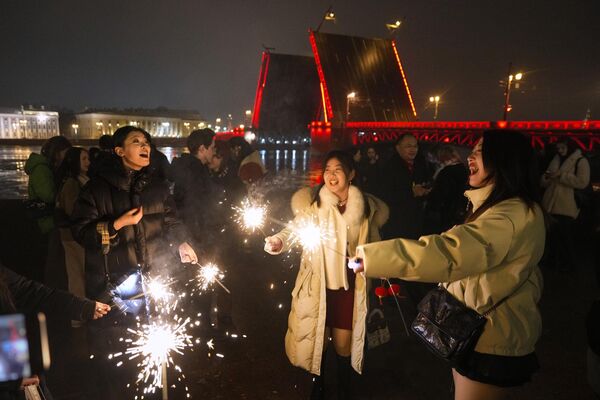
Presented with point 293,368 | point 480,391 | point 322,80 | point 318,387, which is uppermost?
point 322,80

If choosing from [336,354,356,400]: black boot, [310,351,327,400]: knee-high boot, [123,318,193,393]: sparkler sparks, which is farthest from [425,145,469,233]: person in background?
[123,318,193,393]: sparkler sparks

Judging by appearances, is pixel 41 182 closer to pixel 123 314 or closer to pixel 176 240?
pixel 176 240

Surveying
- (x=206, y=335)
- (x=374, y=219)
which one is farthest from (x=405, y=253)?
(x=206, y=335)

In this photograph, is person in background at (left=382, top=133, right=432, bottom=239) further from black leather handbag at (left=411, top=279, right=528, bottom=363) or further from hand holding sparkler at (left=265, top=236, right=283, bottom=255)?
black leather handbag at (left=411, top=279, right=528, bottom=363)

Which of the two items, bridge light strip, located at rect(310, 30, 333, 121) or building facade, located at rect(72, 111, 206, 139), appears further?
building facade, located at rect(72, 111, 206, 139)

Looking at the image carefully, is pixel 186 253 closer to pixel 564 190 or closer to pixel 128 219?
pixel 128 219

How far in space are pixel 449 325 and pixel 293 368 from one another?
6.92 ft

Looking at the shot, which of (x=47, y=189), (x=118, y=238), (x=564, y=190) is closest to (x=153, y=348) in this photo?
(x=118, y=238)

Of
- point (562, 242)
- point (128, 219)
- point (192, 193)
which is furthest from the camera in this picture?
point (562, 242)

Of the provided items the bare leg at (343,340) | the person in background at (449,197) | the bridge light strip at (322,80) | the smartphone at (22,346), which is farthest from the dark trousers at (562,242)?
the bridge light strip at (322,80)

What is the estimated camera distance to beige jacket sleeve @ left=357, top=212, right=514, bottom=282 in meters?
1.77

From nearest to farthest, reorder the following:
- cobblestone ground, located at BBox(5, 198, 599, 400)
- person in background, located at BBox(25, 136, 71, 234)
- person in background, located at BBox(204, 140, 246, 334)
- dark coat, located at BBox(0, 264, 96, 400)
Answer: dark coat, located at BBox(0, 264, 96, 400) → cobblestone ground, located at BBox(5, 198, 599, 400) → person in background, located at BBox(204, 140, 246, 334) → person in background, located at BBox(25, 136, 71, 234)

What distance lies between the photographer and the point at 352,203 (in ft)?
9.78

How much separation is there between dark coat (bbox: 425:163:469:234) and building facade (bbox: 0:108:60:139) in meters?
115
